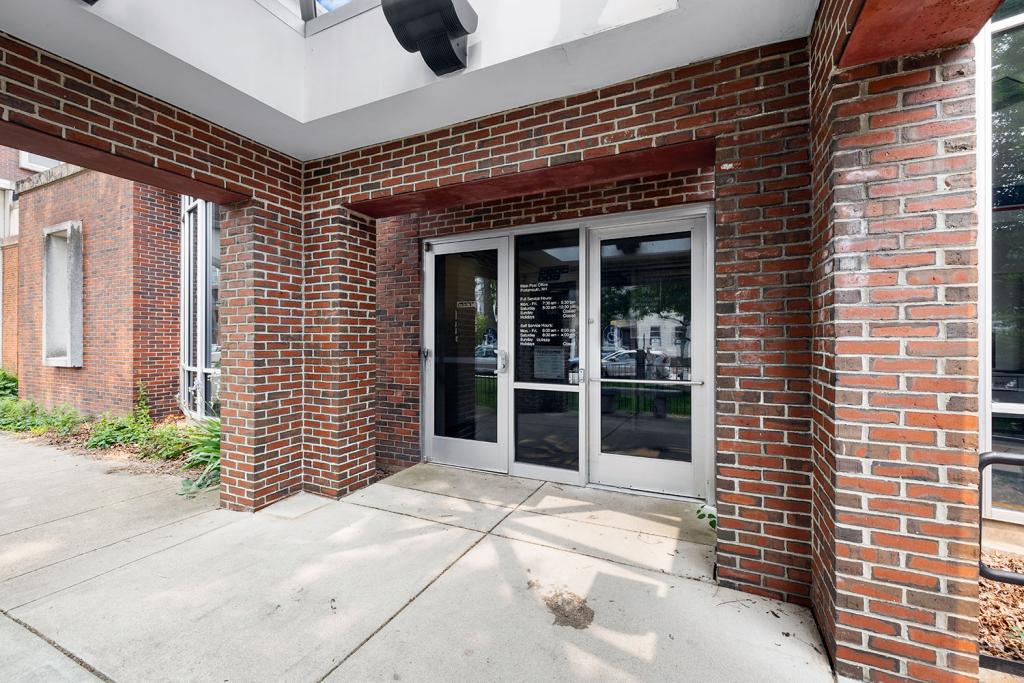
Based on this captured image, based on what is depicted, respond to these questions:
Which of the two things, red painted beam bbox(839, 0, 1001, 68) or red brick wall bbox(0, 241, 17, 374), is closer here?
red painted beam bbox(839, 0, 1001, 68)

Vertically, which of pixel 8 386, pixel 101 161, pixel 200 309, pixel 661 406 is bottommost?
pixel 8 386

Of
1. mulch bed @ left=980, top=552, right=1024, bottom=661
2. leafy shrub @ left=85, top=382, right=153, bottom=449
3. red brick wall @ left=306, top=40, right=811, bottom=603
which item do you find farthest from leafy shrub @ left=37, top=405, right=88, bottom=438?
mulch bed @ left=980, top=552, right=1024, bottom=661

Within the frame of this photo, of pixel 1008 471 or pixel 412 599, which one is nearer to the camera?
pixel 412 599

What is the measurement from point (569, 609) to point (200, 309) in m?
7.04

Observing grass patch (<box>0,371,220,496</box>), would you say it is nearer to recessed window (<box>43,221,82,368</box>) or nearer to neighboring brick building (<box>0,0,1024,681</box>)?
recessed window (<box>43,221,82,368</box>)

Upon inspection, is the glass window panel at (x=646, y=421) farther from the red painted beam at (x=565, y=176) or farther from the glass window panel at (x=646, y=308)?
the red painted beam at (x=565, y=176)

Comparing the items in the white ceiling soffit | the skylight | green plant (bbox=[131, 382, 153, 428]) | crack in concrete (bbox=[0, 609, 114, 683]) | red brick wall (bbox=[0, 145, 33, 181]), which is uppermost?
red brick wall (bbox=[0, 145, 33, 181])

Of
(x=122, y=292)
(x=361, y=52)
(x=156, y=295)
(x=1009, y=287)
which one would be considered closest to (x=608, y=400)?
(x=1009, y=287)

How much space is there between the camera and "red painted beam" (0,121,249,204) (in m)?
2.46

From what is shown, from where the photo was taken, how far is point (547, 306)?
4.24 meters

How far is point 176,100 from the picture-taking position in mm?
2883

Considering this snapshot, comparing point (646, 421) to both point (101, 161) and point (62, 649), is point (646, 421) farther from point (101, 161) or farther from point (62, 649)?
point (101, 161)

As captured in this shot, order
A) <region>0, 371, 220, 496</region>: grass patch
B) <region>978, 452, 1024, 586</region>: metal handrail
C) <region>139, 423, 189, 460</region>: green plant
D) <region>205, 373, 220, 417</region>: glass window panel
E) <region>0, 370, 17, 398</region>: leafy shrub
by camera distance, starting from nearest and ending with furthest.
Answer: <region>978, 452, 1024, 586</region>: metal handrail → <region>0, 371, 220, 496</region>: grass patch → <region>139, 423, 189, 460</region>: green plant → <region>205, 373, 220, 417</region>: glass window panel → <region>0, 370, 17, 398</region>: leafy shrub

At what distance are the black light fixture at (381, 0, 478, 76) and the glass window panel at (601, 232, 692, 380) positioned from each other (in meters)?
2.10
